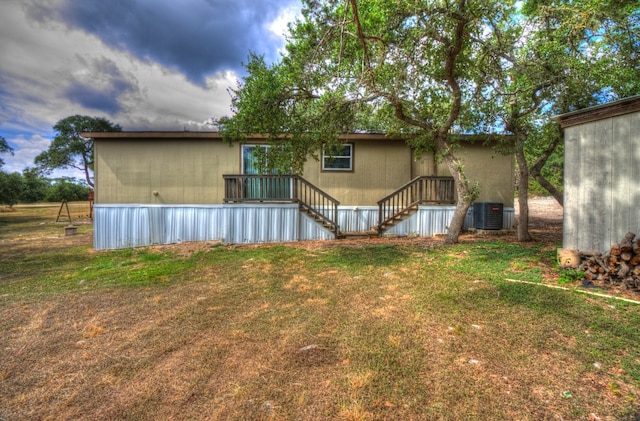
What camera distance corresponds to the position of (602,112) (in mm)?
4598

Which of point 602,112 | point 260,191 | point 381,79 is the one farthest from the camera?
point 260,191

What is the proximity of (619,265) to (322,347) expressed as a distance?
15.8ft

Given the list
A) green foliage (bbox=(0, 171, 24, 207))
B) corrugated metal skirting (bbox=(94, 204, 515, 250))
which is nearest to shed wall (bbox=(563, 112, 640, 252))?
corrugated metal skirting (bbox=(94, 204, 515, 250))

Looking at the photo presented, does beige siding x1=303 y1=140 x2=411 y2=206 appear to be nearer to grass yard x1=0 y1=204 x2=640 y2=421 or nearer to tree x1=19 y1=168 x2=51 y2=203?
grass yard x1=0 y1=204 x2=640 y2=421

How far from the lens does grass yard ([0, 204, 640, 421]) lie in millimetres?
2045

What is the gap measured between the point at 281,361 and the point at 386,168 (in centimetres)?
870

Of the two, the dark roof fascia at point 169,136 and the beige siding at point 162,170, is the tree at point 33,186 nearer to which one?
the beige siding at point 162,170

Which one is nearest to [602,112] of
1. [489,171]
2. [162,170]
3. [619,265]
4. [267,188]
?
[619,265]

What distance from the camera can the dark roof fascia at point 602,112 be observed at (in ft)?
14.0

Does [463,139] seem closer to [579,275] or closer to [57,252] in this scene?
[579,275]

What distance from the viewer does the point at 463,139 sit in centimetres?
992

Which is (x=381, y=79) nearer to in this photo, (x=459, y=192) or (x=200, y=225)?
(x=459, y=192)

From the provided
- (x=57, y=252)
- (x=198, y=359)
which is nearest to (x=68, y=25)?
(x=57, y=252)

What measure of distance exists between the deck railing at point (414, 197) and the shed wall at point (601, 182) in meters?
4.73
